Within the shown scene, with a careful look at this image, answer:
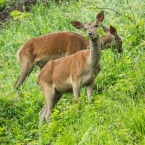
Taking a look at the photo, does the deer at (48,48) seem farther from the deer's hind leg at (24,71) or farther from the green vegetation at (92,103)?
the green vegetation at (92,103)

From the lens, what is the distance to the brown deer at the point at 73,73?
1031 centimetres

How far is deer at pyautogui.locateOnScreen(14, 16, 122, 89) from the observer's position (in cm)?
1296

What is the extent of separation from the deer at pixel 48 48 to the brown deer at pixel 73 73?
6.44ft

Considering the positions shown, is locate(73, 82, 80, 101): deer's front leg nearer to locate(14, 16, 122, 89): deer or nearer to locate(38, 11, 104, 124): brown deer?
locate(38, 11, 104, 124): brown deer

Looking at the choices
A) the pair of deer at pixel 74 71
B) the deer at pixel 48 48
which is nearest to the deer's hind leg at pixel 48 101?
the pair of deer at pixel 74 71

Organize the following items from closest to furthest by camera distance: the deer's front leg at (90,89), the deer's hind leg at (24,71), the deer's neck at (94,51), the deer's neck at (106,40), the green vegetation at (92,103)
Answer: the green vegetation at (92,103)
the deer's neck at (94,51)
the deer's front leg at (90,89)
the deer's neck at (106,40)
the deer's hind leg at (24,71)

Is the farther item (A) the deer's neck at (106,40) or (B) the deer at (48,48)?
(B) the deer at (48,48)

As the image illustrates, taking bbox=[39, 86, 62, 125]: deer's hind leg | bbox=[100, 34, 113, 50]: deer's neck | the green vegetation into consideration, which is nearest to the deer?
bbox=[100, 34, 113, 50]: deer's neck

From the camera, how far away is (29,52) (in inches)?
527

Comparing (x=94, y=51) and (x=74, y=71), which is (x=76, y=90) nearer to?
(x=74, y=71)

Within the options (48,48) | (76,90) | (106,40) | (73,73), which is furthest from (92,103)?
Result: (48,48)

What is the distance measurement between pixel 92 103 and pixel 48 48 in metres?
3.69

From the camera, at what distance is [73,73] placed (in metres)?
10.5

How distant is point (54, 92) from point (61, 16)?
6.15m
